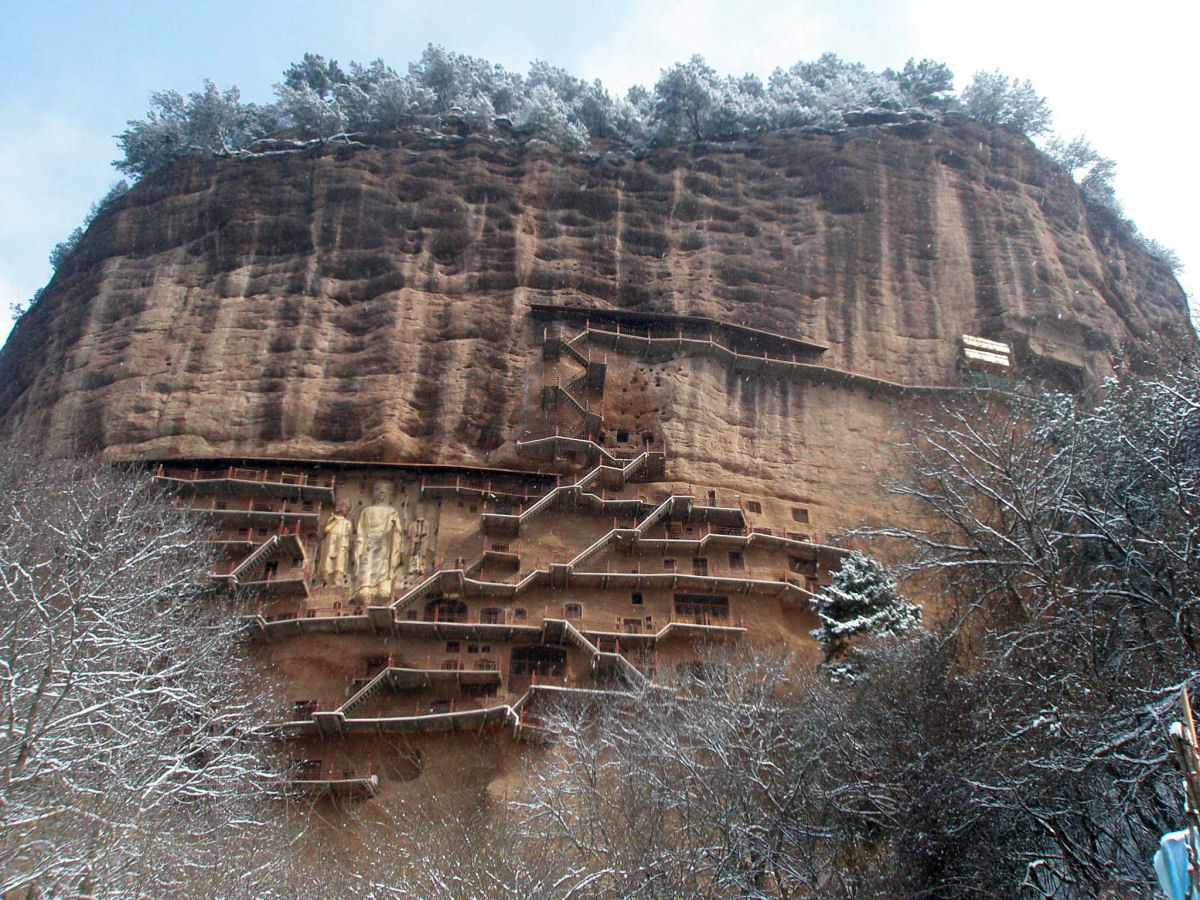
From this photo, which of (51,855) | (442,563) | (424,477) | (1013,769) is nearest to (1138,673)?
(1013,769)

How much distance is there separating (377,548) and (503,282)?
13.0 meters

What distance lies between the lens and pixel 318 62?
5038 centimetres

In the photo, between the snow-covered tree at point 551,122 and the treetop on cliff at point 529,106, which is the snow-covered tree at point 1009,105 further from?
the snow-covered tree at point 551,122

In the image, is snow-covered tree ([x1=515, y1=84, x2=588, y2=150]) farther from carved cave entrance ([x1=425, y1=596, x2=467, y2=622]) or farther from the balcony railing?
carved cave entrance ([x1=425, y1=596, x2=467, y2=622])

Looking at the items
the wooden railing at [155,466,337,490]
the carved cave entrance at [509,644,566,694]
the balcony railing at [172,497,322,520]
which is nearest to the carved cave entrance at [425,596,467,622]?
the carved cave entrance at [509,644,566,694]

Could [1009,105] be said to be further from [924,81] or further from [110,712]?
[110,712]

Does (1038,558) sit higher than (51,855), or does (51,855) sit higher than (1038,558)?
(1038,558)

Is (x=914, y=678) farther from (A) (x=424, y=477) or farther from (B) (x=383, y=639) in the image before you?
(A) (x=424, y=477)

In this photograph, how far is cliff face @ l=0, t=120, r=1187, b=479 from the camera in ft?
114

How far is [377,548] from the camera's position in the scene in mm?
30750

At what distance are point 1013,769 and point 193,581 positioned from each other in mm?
19988

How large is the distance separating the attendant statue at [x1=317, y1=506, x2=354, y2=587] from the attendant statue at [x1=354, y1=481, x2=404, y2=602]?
0.27 meters

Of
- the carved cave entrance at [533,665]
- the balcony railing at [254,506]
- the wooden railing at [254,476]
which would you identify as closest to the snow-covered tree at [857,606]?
the carved cave entrance at [533,665]

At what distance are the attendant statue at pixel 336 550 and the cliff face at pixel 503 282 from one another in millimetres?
2941
